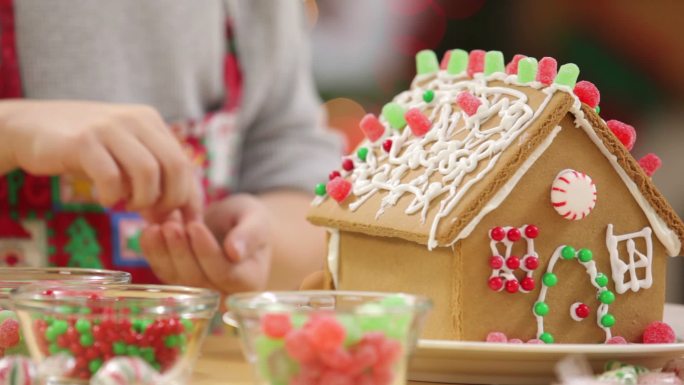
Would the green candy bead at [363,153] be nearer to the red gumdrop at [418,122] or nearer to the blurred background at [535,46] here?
the red gumdrop at [418,122]

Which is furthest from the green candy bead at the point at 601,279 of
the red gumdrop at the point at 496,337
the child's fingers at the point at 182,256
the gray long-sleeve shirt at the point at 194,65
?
the gray long-sleeve shirt at the point at 194,65

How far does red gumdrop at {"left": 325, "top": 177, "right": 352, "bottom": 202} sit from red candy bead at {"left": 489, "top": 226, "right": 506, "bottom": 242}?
18cm

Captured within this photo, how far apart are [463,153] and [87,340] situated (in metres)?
0.35

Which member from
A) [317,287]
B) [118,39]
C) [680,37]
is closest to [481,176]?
[317,287]

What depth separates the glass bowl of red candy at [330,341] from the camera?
531 mm

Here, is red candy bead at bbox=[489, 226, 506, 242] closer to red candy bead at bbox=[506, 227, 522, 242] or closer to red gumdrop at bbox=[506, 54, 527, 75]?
red candy bead at bbox=[506, 227, 522, 242]

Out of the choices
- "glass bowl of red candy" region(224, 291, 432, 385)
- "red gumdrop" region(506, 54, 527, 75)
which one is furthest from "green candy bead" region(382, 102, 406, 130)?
"glass bowl of red candy" region(224, 291, 432, 385)

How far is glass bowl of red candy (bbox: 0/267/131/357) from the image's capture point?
2.21 feet

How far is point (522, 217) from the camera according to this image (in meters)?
0.76

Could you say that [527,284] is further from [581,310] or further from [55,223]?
[55,223]

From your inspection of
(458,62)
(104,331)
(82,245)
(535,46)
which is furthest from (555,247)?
(535,46)

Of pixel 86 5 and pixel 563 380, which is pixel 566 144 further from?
pixel 86 5

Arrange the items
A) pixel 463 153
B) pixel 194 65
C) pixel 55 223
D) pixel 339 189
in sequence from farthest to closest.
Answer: pixel 194 65 → pixel 55 223 → pixel 339 189 → pixel 463 153

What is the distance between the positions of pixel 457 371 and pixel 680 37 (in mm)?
2006
